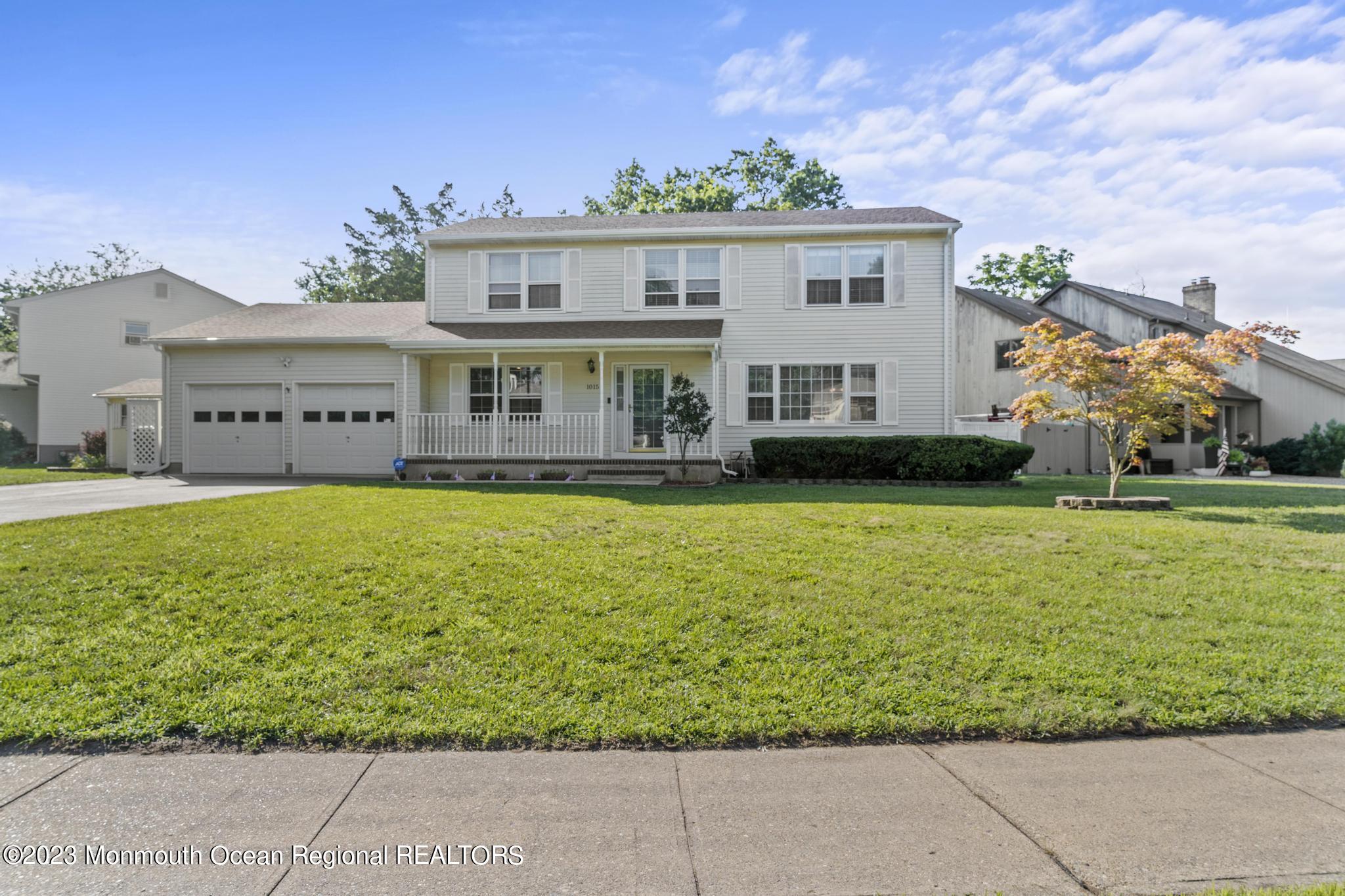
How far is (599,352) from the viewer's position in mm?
14688

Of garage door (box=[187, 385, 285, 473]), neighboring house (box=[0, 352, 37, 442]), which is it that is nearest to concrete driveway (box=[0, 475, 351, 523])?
garage door (box=[187, 385, 285, 473])

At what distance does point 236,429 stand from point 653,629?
51.8ft

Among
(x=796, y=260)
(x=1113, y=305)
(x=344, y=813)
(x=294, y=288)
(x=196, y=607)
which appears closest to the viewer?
(x=344, y=813)

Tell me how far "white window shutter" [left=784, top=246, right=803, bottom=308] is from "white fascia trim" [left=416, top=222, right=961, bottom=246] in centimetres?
39

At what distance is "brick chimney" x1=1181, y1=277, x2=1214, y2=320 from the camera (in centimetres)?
2775

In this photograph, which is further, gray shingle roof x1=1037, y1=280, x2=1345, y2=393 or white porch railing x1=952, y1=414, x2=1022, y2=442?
gray shingle roof x1=1037, y1=280, x2=1345, y2=393

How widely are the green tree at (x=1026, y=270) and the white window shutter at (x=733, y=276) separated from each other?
2656cm

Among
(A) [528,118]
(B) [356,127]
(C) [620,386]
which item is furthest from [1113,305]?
(B) [356,127]

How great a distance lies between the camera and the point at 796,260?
15492mm

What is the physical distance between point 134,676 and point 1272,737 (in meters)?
6.46

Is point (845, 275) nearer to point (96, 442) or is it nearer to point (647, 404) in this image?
point (647, 404)

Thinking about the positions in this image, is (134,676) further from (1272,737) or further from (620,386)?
(620,386)

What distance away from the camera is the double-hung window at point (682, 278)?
15875 mm

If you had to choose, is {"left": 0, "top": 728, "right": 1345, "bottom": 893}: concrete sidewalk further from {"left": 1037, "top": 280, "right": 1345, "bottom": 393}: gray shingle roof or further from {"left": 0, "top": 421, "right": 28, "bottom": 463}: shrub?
{"left": 0, "top": 421, "right": 28, "bottom": 463}: shrub
